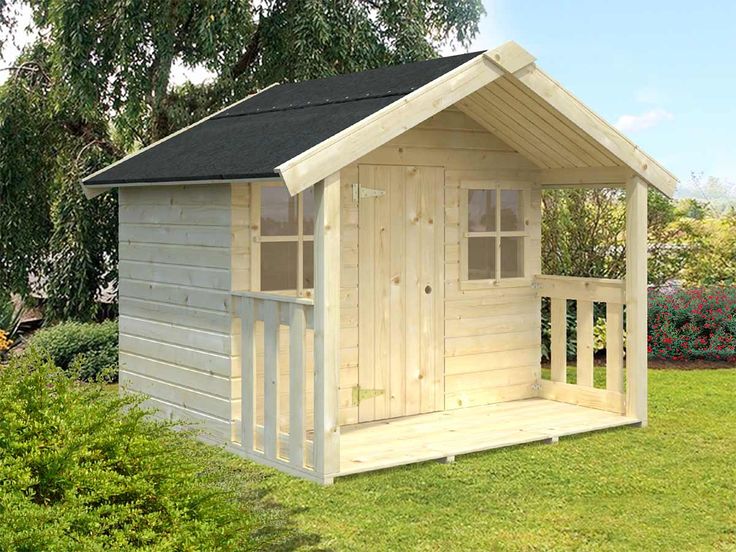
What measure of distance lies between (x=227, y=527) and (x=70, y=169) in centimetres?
992

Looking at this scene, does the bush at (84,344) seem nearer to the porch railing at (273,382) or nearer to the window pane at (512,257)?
the porch railing at (273,382)

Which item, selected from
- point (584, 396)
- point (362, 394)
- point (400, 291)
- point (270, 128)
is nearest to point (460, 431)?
point (362, 394)

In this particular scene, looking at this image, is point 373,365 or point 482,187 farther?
point 482,187

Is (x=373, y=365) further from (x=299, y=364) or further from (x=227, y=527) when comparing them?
(x=227, y=527)

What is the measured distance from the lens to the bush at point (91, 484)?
387 cm

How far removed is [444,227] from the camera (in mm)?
9133

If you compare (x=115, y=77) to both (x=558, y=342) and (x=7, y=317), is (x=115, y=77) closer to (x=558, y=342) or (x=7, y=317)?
(x=7, y=317)

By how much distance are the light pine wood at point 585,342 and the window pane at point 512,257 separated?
0.64m

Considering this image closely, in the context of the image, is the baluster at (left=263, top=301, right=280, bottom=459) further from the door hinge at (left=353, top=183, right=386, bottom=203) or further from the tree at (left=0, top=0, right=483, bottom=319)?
the tree at (left=0, top=0, right=483, bottom=319)

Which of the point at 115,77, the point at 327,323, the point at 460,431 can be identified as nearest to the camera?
the point at 327,323

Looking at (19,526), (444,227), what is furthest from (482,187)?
(19,526)

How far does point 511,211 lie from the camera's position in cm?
968

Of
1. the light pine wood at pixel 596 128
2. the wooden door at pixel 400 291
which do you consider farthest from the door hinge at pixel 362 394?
the light pine wood at pixel 596 128

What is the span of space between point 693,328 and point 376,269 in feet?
20.5
